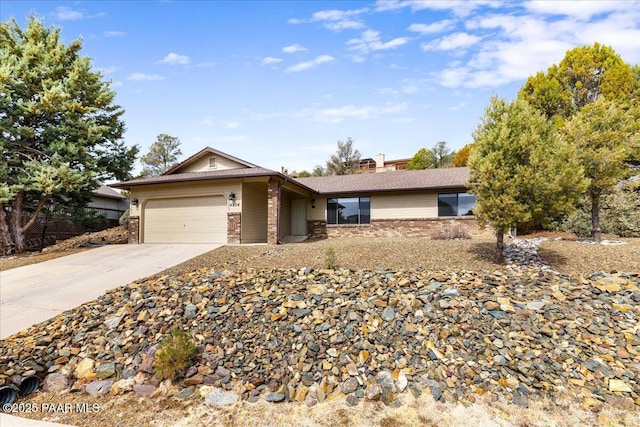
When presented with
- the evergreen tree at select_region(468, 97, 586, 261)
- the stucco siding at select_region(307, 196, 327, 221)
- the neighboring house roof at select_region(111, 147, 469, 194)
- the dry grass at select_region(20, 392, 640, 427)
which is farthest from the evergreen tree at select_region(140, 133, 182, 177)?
the dry grass at select_region(20, 392, 640, 427)

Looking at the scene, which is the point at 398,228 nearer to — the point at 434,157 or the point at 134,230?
the point at 134,230

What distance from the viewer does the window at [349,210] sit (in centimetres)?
1647

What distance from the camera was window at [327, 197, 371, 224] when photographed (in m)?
16.5

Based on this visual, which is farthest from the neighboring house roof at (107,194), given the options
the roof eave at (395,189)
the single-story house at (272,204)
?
the roof eave at (395,189)

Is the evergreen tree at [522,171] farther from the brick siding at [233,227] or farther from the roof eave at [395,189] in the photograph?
the brick siding at [233,227]

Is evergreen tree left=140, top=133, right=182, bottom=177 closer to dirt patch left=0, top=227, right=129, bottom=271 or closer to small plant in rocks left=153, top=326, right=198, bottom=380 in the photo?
dirt patch left=0, top=227, right=129, bottom=271

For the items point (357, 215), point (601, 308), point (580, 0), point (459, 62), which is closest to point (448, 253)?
point (601, 308)

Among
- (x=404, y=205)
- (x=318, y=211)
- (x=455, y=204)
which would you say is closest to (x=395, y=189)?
(x=404, y=205)

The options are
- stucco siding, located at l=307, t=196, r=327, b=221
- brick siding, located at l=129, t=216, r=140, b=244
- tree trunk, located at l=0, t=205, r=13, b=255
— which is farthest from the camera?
stucco siding, located at l=307, t=196, r=327, b=221

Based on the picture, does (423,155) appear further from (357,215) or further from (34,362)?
(34,362)

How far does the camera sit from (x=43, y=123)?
13.8 meters

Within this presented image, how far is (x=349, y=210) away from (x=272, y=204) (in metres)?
5.17

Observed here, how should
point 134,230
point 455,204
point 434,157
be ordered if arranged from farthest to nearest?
point 434,157, point 455,204, point 134,230

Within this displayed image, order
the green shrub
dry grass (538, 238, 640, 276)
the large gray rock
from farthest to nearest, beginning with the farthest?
the green shrub, dry grass (538, 238, 640, 276), the large gray rock
